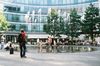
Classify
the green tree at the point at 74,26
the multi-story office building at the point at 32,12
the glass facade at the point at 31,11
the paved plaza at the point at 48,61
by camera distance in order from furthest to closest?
the glass facade at the point at 31,11
the multi-story office building at the point at 32,12
the green tree at the point at 74,26
the paved plaza at the point at 48,61

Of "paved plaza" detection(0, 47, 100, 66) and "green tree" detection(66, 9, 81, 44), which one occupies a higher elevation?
"paved plaza" detection(0, 47, 100, 66)

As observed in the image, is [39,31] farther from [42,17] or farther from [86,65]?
[86,65]

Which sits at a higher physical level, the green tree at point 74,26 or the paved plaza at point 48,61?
the paved plaza at point 48,61

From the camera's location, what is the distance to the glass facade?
91.1 meters

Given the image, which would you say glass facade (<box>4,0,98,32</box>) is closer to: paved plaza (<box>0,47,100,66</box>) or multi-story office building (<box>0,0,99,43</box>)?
multi-story office building (<box>0,0,99,43</box>)

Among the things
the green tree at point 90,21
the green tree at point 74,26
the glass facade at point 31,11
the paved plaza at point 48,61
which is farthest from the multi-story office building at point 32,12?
the paved plaza at point 48,61

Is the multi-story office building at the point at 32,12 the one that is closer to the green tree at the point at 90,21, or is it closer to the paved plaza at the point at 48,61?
the green tree at the point at 90,21

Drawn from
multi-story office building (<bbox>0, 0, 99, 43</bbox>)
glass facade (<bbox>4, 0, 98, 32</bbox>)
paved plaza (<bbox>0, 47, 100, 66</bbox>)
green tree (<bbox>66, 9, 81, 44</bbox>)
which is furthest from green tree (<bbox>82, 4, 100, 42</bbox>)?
paved plaza (<bbox>0, 47, 100, 66</bbox>)

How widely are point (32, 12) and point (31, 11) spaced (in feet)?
2.60

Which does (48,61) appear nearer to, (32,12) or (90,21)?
(90,21)

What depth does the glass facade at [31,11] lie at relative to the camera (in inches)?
3585

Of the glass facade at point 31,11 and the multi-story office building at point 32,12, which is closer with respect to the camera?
the multi-story office building at point 32,12

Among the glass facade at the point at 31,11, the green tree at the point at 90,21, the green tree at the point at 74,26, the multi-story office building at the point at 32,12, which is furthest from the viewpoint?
the glass facade at the point at 31,11

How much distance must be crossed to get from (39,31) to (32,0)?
10.1m
